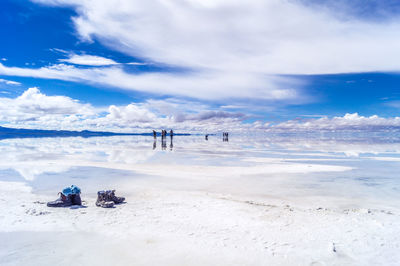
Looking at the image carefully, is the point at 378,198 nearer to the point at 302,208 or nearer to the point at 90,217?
the point at 302,208

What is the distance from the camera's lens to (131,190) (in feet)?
47.8

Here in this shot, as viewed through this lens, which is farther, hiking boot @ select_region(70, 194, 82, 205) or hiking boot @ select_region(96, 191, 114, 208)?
hiking boot @ select_region(70, 194, 82, 205)

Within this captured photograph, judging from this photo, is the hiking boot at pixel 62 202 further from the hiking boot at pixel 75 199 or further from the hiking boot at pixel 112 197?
the hiking boot at pixel 112 197

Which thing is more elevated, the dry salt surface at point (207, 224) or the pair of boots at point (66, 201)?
the pair of boots at point (66, 201)

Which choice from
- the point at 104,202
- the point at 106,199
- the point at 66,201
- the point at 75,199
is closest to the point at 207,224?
the point at 104,202

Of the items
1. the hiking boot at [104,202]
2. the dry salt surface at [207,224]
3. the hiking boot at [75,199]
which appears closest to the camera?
the dry salt surface at [207,224]

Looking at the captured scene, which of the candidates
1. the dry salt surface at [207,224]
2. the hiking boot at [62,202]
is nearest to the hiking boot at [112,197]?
the dry salt surface at [207,224]

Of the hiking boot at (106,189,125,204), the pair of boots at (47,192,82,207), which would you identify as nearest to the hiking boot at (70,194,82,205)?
the pair of boots at (47,192,82,207)

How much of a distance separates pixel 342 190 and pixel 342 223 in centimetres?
584

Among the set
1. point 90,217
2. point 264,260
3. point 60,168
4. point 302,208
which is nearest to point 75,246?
point 90,217

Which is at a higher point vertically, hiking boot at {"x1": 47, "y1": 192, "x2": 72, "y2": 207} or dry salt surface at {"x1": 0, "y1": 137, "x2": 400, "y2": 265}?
hiking boot at {"x1": 47, "y1": 192, "x2": 72, "y2": 207}

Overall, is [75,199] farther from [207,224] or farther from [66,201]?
[207,224]

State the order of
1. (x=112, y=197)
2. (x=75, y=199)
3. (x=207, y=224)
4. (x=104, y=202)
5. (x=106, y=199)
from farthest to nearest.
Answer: (x=112, y=197), (x=106, y=199), (x=75, y=199), (x=104, y=202), (x=207, y=224)

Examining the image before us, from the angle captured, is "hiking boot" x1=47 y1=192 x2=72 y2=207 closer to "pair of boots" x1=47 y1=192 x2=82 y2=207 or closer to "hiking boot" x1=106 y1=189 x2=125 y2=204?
"pair of boots" x1=47 y1=192 x2=82 y2=207
